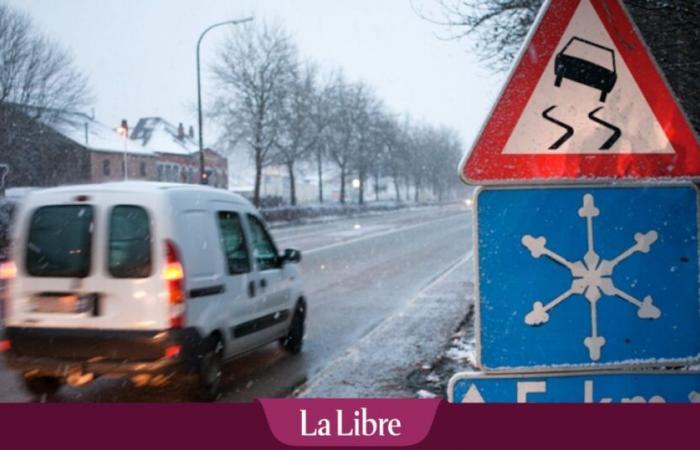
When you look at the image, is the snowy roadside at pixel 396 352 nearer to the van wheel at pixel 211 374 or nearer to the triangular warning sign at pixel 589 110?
the van wheel at pixel 211 374

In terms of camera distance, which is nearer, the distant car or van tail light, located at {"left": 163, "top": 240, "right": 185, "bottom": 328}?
the distant car

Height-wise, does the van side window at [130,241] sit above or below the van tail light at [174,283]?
above

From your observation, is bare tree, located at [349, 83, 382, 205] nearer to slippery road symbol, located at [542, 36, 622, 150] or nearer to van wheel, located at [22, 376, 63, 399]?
van wheel, located at [22, 376, 63, 399]

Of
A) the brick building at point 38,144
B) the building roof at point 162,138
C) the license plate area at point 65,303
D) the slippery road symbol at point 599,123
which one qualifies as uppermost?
the building roof at point 162,138

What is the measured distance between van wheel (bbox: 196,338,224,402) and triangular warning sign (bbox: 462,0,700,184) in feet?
14.2

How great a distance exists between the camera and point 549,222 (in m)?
1.87

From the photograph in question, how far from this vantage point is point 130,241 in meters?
5.60

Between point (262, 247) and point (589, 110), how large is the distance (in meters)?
5.68

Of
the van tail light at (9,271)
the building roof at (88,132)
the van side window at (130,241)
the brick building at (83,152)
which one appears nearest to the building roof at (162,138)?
the brick building at (83,152)

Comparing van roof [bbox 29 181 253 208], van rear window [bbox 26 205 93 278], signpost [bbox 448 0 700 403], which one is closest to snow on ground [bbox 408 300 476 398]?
van roof [bbox 29 181 253 208]

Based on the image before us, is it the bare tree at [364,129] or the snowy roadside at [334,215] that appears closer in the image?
the snowy roadside at [334,215]

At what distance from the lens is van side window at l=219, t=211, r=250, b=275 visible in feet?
20.8

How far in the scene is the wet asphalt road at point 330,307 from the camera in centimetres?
612

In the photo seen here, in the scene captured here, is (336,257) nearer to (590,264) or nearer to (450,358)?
(450,358)
